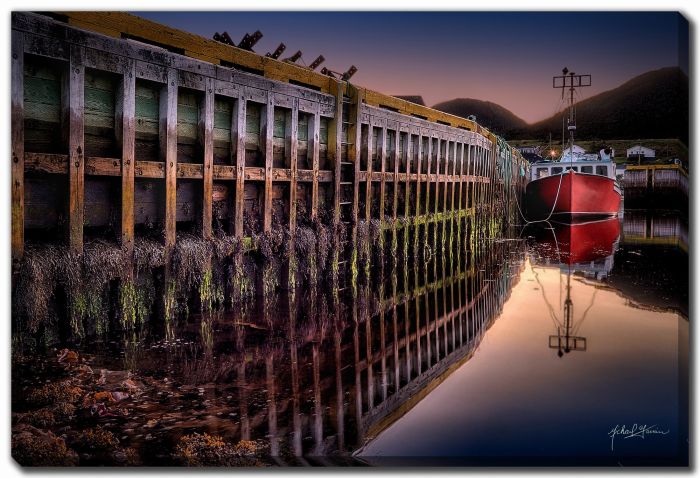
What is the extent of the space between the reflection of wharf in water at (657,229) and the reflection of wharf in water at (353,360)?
226cm

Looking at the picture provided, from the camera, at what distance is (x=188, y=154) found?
21.5 ft

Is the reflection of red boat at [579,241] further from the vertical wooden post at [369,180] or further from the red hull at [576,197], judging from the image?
the vertical wooden post at [369,180]

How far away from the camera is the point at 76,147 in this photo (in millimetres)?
Answer: 5102

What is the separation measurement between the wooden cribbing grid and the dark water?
49.8 inches

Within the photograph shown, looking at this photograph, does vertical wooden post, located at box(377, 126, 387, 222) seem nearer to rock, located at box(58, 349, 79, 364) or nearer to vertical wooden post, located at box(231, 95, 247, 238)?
vertical wooden post, located at box(231, 95, 247, 238)

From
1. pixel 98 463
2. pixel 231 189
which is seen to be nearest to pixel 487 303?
pixel 231 189

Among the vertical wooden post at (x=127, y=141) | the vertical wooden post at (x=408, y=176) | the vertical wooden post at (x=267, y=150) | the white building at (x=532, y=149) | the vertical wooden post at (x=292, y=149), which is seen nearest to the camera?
the vertical wooden post at (x=127, y=141)

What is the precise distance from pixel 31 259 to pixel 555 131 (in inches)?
260

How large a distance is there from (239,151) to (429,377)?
3.37 m

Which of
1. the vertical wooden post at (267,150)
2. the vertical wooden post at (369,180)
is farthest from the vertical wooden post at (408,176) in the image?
the vertical wooden post at (267,150)

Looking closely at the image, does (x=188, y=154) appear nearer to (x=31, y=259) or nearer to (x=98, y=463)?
(x=31, y=259)

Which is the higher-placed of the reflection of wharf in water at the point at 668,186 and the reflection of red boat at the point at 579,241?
the reflection of wharf in water at the point at 668,186
